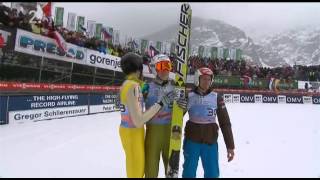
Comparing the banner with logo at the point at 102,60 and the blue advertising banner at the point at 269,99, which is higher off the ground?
the banner with logo at the point at 102,60

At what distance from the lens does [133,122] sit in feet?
12.7

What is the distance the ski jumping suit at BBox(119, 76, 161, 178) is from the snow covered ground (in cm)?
219

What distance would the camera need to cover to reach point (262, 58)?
17075 cm

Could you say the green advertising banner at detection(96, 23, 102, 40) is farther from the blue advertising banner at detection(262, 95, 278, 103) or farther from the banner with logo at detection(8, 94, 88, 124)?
the blue advertising banner at detection(262, 95, 278, 103)

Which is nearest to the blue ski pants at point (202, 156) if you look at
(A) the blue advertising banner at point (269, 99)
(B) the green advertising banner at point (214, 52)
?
(A) the blue advertising banner at point (269, 99)

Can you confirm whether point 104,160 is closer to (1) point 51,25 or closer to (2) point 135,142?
(2) point 135,142

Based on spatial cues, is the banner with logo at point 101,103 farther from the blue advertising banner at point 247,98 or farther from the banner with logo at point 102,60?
the blue advertising banner at point 247,98

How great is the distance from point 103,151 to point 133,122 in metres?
4.77

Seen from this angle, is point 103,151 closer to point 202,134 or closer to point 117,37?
point 202,134

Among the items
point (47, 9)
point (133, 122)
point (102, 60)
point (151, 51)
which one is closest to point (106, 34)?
point (151, 51)

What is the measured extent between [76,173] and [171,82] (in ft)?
9.28

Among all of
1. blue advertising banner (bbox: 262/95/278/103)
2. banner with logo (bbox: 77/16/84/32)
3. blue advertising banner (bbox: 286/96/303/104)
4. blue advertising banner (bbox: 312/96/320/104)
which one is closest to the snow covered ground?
banner with logo (bbox: 77/16/84/32)

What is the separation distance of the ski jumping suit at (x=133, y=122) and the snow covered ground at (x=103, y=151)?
2188mm

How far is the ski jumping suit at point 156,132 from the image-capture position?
4.32 meters
